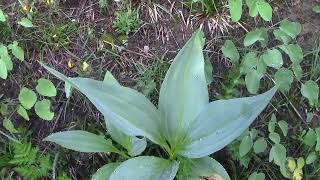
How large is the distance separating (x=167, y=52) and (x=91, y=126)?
444 millimetres

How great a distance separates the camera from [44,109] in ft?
6.94

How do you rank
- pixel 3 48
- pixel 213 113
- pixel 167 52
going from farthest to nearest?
pixel 167 52
pixel 3 48
pixel 213 113

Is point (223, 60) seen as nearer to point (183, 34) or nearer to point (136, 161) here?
point (183, 34)

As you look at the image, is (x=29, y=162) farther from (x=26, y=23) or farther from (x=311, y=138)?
(x=311, y=138)

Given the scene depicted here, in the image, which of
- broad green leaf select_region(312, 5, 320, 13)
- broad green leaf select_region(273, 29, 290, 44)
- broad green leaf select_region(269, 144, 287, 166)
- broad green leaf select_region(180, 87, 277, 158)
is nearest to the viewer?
broad green leaf select_region(180, 87, 277, 158)

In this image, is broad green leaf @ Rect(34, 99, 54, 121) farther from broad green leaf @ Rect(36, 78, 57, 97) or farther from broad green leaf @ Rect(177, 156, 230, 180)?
broad green leaf @ Rect(177, 156, 230, 180)

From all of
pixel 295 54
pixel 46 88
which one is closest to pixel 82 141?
pixel 46 88

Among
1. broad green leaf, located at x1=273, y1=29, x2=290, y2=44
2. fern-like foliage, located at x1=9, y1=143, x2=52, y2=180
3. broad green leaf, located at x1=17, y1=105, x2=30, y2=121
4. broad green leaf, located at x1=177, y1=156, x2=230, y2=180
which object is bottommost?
fern-like foliage, located at x1=9, y1=143, x2=52, y2=180

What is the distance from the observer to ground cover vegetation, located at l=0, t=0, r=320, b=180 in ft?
6.11

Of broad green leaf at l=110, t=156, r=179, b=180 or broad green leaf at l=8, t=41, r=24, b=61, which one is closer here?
broad green leaf at l=110, t=156, r=179, b=180

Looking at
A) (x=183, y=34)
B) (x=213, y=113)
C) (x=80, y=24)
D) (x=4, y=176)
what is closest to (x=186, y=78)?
(x=213, y=113)

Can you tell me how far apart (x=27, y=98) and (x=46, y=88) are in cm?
8

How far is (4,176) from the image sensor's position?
2188 mm

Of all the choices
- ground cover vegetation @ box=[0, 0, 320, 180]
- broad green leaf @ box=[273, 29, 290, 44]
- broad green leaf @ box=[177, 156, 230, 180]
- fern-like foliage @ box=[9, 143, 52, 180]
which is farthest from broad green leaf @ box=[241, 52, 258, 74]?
fern-like foliage @ box=[9, 143, 52, 180]
